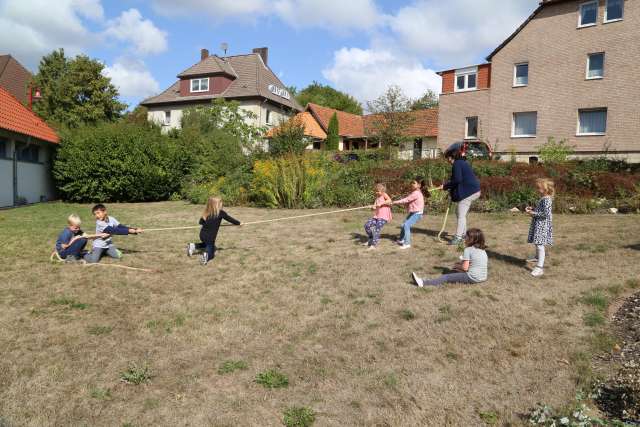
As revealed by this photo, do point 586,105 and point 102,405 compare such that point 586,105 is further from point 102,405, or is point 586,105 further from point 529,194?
point 102,405

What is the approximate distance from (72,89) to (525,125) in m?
30.8

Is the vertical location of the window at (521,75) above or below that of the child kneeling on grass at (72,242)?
above

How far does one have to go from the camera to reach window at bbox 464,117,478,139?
31.9 m

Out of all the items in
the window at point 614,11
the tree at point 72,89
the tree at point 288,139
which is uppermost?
the window at point 614,11

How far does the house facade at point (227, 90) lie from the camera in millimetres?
45062

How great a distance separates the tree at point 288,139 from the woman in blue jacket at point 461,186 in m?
11.7

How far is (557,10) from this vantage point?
27.7m

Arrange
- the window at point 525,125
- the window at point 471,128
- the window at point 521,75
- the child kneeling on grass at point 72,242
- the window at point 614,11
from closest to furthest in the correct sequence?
1. the child kneeling on grass at point 72,242
2. the window at point 614,11
3. the window at point 525,125
4. the window at point 521,75
5. the window at point 471,128

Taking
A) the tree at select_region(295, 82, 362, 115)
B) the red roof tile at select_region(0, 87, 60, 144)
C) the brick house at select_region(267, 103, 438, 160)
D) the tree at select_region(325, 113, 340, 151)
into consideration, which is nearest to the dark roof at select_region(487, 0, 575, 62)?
the brick house at select_region(267, 103, 438, 160)

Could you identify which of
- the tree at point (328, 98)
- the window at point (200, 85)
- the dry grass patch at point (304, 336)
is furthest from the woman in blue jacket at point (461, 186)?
the tree at point (328, 98)

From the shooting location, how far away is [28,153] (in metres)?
22.8

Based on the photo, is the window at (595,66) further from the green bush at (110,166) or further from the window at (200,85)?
the window at (200,85)

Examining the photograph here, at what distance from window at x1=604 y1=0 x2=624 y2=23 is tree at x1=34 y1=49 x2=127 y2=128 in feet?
107

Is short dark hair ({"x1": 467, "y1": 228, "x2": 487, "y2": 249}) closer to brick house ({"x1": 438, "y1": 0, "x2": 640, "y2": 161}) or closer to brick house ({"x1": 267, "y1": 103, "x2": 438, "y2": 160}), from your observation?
brick house ({"x1": 438, "y1": 0, "x2": 640, "y2": 161})
